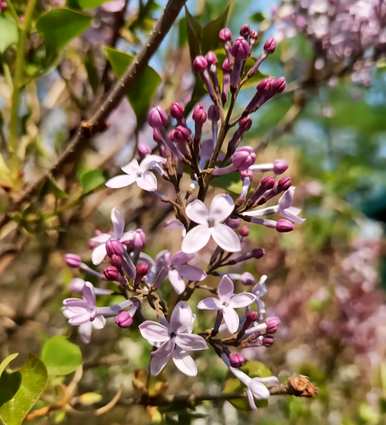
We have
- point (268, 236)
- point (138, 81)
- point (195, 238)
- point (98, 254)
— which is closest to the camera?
point (195, 238)

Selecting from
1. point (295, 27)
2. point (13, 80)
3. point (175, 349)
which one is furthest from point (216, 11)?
point (175, 349)

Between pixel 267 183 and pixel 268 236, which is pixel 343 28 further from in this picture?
pixel 268 236

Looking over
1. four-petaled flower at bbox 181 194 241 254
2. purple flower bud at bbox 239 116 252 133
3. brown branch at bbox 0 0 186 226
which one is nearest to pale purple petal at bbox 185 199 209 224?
four-petaled flower at bbox 181 194 241 254

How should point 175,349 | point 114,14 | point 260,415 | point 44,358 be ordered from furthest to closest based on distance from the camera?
1. point 260,415
2. point 114,14
3. point 44,358
4. point 175,349

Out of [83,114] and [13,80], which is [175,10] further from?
[83,114]

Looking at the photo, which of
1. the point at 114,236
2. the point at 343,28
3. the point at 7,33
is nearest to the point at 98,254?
the point at 114,236
